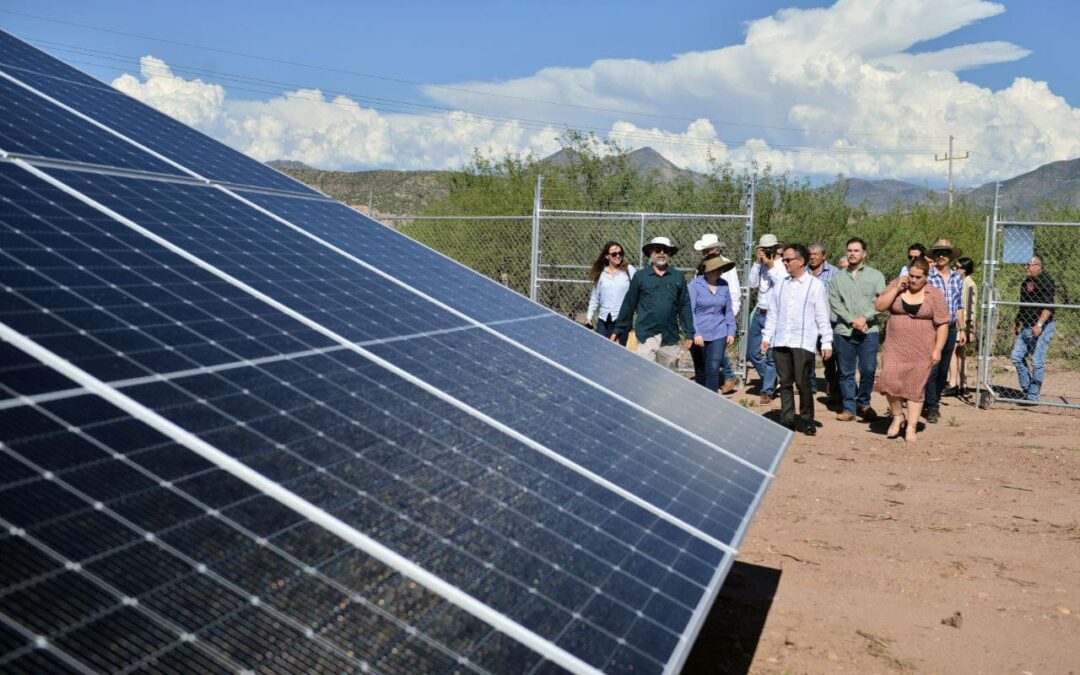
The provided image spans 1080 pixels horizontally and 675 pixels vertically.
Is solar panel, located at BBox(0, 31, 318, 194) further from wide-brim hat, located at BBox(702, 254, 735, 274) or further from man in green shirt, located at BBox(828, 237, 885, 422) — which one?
man in green shirt, located at BBox(828, 237, 885, 422)

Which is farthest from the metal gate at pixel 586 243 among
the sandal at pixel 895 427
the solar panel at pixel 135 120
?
the solar panel at pixel 135 120

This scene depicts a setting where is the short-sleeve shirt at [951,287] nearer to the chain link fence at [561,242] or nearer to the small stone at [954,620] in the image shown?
the chain link fence at [561,242]

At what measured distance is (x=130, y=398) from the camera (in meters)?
2.53

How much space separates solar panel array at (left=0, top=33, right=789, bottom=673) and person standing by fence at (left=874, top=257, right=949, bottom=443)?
5.78m

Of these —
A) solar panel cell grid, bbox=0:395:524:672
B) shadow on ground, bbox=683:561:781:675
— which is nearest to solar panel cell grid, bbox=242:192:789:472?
shadow on ground, bbox=683:561:781:675

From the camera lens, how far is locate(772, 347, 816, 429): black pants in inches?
413

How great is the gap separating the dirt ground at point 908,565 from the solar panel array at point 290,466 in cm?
132

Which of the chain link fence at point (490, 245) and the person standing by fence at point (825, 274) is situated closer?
the person standing by fence at point (825, 274)

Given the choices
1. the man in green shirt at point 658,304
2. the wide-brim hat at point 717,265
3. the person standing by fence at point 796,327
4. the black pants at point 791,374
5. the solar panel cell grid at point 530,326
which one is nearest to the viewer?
the solar panel cell grid at point 530,326

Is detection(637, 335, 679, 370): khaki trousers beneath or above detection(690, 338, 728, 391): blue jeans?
above

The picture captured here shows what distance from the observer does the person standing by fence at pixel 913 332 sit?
10.4 meters

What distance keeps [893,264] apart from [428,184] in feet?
289

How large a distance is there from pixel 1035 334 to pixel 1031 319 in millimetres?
785

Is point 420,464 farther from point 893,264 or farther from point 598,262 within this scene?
point 893,264
